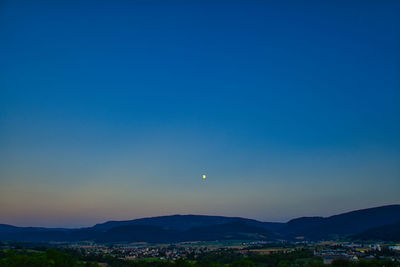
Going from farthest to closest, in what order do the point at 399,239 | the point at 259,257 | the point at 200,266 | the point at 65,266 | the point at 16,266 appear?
the point at 399,239 < the point at 259,257 < the point at 200,266 < the point at 65,266 < the point at 16,266

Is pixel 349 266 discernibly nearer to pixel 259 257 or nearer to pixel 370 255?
pixel 259 257

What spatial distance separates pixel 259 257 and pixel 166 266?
3935 centimetres

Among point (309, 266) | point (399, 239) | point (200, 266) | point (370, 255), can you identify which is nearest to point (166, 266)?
point (200, 266)

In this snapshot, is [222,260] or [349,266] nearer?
[349,266]

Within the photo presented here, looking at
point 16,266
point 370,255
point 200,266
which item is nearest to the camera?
point 16,266

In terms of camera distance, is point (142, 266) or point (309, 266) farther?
point (142, 266)

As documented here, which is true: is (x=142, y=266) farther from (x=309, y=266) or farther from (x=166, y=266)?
(x=309, y=266)

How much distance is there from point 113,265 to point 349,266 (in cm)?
6433

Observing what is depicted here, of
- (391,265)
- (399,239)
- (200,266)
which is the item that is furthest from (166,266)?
(399,239)

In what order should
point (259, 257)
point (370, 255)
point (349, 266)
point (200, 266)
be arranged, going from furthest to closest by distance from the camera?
point (370, 255) < point (259, 257) < point (349, 266) < point (200, 266)

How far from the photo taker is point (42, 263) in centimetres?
6028

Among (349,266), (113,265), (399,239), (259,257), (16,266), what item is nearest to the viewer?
(16,266)

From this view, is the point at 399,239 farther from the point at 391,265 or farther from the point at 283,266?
the point at 283,266

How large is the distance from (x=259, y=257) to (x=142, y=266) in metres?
44.8
